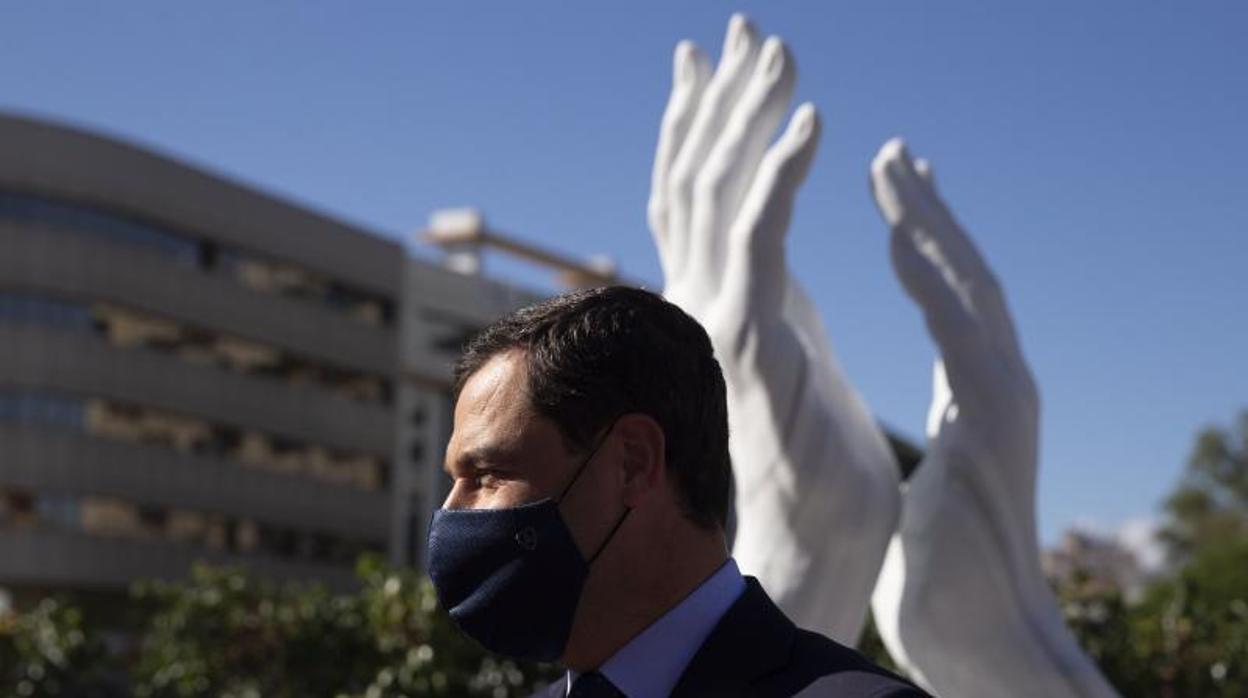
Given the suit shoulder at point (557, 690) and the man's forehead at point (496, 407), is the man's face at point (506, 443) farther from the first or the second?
the suit shoulder at point (557, 690)

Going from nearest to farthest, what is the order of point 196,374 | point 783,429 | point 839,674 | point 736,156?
point 839,674 < point 783,429 < point 736,156 < point 196,374

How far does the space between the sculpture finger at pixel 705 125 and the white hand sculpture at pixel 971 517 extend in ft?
3.18

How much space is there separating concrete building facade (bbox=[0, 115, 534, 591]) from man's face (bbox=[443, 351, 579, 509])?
139ft

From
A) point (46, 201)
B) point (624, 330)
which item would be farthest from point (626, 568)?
point (46, 201)

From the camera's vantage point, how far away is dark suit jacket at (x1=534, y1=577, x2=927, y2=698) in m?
2.25

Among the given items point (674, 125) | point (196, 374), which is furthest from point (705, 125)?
point (196, 374)

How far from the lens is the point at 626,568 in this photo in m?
2.44

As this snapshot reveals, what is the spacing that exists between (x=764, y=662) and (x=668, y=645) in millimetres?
141

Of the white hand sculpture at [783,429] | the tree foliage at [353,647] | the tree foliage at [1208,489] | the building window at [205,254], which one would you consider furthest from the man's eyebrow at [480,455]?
the tree foliage at [1208,489]

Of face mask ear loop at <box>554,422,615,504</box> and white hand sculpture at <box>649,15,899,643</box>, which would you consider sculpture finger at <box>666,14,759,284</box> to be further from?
face mask ear loop at <box>554,422,615,504</box>

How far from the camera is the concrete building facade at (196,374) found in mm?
43312

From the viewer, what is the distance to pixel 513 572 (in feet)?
8.22

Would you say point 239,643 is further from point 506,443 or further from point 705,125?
point 506,443

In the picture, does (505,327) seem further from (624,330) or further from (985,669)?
(985,669)
